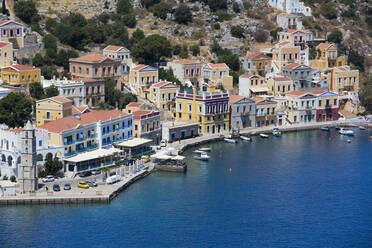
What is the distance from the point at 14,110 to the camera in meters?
83.1

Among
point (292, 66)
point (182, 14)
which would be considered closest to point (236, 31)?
point (182, 14)

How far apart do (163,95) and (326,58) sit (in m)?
27.4

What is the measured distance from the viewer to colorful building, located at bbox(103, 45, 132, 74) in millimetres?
103250

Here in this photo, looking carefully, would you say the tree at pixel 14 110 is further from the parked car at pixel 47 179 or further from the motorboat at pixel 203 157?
the motorboat at pixel 203 157

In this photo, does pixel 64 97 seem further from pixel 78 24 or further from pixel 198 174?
pixel 78 24

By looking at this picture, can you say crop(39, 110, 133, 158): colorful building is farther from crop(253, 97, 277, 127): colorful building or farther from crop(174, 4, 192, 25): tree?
crop(174, 4, 192, 25): tree

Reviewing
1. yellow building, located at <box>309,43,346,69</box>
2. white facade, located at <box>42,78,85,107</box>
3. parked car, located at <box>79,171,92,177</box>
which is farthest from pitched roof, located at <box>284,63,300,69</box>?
parked car, located at <box>79,171,92,177</box>

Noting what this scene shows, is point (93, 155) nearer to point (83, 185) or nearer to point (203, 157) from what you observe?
point (83, 185)

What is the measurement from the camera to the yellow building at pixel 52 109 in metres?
83.4

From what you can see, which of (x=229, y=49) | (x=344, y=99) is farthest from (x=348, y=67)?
(x=229, y=49)

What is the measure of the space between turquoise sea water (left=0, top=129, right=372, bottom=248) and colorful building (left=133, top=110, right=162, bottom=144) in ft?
12.6

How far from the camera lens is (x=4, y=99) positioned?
3270 inches

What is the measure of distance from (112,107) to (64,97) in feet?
30.8

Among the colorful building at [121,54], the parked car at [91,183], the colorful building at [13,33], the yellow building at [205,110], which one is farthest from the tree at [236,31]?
the parked car at [91,183]
